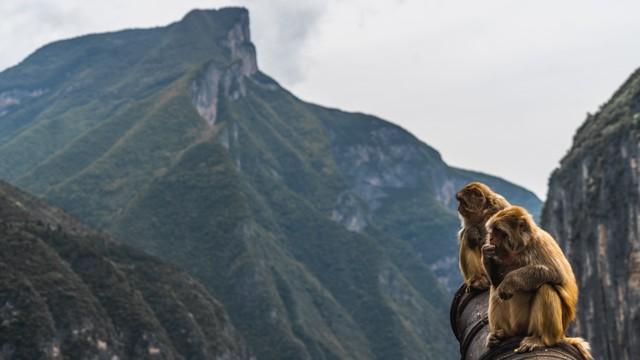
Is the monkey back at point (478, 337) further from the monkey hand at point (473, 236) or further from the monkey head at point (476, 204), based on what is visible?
the monkey head at point (476, 204)

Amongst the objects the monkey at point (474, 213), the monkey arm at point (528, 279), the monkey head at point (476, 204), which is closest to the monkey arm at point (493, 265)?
the monkey arm at point (528, 279)

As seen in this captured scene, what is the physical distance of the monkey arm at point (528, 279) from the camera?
311 inches

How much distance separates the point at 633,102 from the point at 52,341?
77.8m

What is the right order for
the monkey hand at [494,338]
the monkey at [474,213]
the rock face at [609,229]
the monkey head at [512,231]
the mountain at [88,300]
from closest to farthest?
the monkey hand at [494,338] < the monkey head at [512,231] < the monkey at [474,213] < the rock face at [609,229] < the mountain at [88,300]

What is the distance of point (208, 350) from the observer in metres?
172

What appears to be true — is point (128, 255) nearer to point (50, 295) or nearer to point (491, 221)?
point (50, 295)

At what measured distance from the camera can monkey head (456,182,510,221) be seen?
10039 millimetres

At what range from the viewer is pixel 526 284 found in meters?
7.92

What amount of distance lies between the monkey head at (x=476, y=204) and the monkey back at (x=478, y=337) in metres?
0.94

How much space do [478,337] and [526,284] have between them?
2.38 ft

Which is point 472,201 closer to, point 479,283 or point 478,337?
point 479,283

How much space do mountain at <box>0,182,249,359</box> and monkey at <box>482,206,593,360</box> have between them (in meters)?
121

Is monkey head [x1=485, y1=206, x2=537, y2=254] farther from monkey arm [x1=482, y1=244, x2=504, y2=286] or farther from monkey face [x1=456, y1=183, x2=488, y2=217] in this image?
monkey face [x1=456, y1=183, x2=488, y2=217]

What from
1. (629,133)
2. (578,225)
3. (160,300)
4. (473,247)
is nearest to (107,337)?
(160,300)
